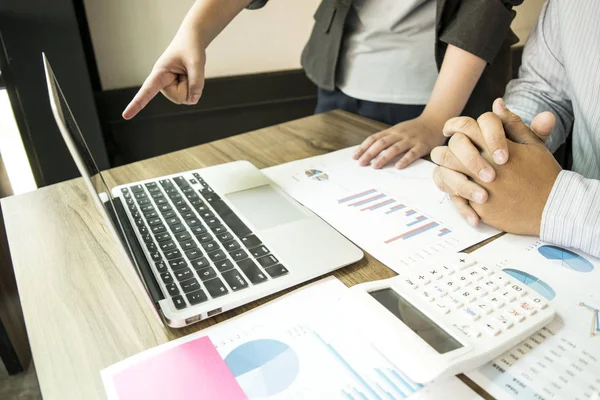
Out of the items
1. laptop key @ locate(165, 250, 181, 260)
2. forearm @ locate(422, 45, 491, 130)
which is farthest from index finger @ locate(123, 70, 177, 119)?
forearm @ locate(422, 45, 491, 130)

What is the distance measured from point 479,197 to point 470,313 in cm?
17

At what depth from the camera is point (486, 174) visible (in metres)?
0.46

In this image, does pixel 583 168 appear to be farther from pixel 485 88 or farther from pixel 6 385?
pixel 6 385

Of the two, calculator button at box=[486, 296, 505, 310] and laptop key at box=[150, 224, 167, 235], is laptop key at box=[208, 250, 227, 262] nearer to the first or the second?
laptop key at box=[150, 224, 167, 235]

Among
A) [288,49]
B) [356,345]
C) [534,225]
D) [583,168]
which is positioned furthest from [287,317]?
[288,49]

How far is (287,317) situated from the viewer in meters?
0.36

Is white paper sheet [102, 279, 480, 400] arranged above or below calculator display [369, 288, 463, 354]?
below

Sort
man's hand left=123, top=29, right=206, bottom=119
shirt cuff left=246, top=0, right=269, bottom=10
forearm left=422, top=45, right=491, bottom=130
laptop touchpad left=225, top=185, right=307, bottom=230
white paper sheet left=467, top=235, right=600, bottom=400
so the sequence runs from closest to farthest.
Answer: white paper sheet left=467, top=235, right=600, bottom=400 → laptop touchpad left=225, top=185, right=307, bottom=230 → man's hand left=123, top=29, right=206, bottom=119 → forearm left=422, top=45, right=491, bottom=130 → shirt cuff left=246, top=0, right=269, bottom=10

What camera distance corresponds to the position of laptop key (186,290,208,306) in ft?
1.20

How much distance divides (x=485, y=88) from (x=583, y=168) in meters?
0.29

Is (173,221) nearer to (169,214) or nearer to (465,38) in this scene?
(169,214)

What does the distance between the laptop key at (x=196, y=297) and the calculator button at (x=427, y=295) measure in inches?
7.2

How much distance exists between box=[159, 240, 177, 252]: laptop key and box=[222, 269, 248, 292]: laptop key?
0.08m

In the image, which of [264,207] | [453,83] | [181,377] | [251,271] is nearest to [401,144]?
[453,83]
